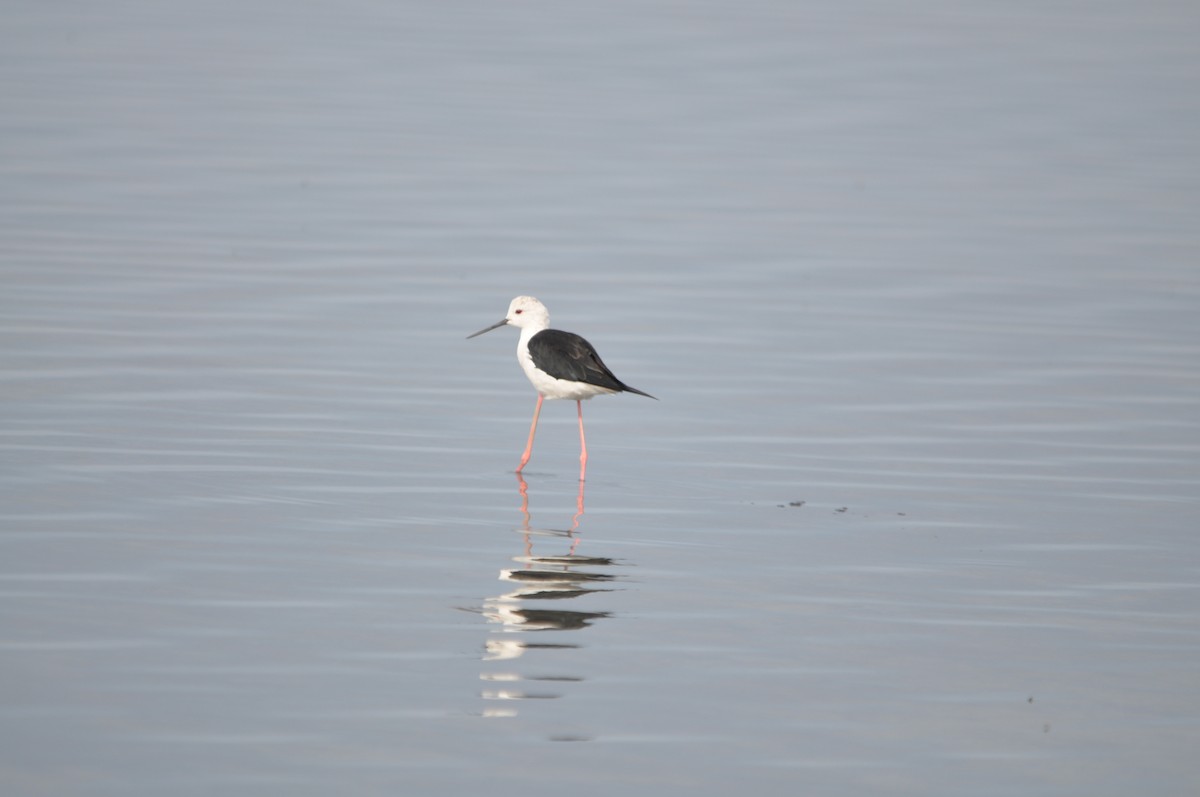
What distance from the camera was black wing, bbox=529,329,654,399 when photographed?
10812mm

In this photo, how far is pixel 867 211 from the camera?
20.3m

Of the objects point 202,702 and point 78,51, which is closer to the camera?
point 202,702

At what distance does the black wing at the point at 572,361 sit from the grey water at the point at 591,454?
0.50 m

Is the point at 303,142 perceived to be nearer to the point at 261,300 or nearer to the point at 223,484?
the point at 261,300

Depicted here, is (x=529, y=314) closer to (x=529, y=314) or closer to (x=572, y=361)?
(x=529, y=314)

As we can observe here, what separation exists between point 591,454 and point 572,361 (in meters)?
0.61

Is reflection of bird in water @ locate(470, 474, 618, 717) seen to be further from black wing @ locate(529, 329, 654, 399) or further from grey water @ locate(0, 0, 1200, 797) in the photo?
black wing @ locate(529, 329, 654, 399)

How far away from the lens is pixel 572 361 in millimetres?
10859

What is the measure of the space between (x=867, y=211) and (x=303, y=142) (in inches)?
293

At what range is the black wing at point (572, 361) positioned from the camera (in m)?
10.8

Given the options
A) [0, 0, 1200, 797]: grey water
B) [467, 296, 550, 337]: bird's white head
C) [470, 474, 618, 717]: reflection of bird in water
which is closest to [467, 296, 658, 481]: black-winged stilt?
[467, 296, 550, 337]: bird's white head

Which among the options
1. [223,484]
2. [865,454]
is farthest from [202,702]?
[865,454]

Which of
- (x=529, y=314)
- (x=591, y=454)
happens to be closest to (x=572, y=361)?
(x=591, y=454)

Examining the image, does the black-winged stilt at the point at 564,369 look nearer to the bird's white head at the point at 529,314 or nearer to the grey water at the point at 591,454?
the bird's white head at the point at 529,314
